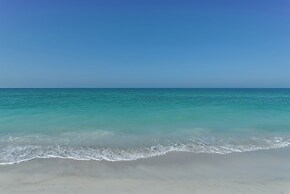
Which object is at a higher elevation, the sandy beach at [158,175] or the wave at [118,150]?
the wave at [118,150]

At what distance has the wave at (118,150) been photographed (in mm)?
6987

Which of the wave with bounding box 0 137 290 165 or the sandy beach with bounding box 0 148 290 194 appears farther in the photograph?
the wave with bounding box 0 137 290 165

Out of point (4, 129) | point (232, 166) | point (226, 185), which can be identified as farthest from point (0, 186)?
point (4, 129)

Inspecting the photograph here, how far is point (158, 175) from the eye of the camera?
572 cm

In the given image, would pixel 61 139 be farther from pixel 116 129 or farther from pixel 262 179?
pixel 262 179

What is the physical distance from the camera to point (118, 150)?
7.72 m

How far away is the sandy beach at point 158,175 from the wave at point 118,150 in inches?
15.8

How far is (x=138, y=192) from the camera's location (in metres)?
4.85

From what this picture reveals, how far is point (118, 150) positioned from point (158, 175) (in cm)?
236

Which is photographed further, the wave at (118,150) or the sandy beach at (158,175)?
the wave at (118,150)

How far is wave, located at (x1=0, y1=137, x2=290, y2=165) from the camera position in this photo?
22.9 feet

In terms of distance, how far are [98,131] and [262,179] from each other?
285 inches

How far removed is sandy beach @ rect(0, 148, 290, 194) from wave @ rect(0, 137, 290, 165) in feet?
1.31

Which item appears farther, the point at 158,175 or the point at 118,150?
the point at 118,150
